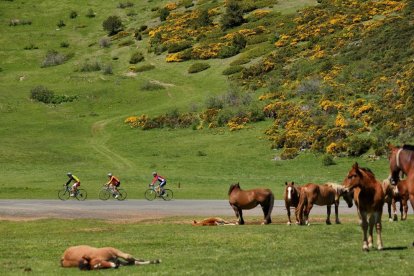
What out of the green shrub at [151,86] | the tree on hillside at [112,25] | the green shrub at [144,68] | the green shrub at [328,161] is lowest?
the green shrub at [328,161]

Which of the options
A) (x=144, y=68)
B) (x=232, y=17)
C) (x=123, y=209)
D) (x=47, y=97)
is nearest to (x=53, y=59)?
(x=144, y=68)

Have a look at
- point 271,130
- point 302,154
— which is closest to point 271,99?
point 271,130

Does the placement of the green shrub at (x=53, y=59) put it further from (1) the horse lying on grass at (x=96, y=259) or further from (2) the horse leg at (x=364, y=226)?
(2) the horse leg at (x=364, y=226)

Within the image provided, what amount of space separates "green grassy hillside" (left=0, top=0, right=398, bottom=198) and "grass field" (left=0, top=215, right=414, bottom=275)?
21.4m

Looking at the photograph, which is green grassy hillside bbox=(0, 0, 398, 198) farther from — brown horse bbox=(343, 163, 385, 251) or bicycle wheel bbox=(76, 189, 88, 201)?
brown horse bbox=(343, 163, 385, 251)

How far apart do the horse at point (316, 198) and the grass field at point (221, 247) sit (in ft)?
2.64

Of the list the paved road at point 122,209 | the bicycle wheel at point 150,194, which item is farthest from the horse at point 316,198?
the bicycle wheel at point 150,194

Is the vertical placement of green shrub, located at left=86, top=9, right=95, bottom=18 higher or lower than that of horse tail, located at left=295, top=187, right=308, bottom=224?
higher

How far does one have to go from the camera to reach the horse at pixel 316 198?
92.8ft

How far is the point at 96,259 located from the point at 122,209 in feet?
73.5

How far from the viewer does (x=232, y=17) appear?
396 ft

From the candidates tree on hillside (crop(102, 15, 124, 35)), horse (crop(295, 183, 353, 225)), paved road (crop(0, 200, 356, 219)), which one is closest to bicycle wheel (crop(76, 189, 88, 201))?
paved road (crop(0, 200, 356, 219))

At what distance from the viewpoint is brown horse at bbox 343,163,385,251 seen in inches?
728

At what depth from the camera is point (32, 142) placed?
7675 cm
